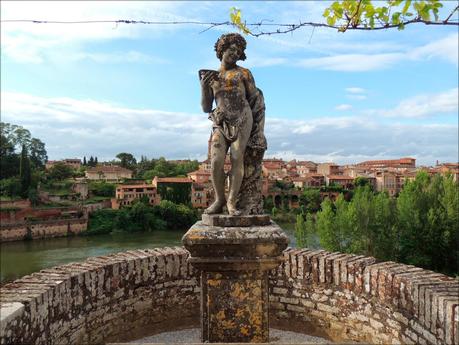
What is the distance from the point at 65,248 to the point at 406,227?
2944 cm

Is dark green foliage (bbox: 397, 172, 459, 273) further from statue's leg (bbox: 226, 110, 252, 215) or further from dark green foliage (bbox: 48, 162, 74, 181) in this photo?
dark green foliage (bbox: 48, 162, 74, 181)

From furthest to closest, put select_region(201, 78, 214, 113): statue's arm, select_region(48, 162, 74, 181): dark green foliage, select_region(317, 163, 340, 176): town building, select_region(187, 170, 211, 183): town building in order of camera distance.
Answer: select_region(317, 163, 340, 176): town building, select_region(48, 162, 74, 181): dark green foliage, select_region(187, 170, 211, 183): town building, select_region(201, 78, 214, 113): statue's arm

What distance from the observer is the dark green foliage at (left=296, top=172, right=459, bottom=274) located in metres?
19.8

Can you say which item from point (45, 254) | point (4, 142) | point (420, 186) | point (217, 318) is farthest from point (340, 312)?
point (4, 142)

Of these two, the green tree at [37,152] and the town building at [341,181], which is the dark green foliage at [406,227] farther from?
the green tree at [37,152]

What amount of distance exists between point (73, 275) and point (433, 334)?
3629mm

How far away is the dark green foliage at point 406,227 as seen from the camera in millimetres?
19844

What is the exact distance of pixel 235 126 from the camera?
3.74 m

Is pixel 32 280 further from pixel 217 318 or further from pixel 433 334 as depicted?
pixel 433 334

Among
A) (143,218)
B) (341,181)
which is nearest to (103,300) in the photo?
(143,218)

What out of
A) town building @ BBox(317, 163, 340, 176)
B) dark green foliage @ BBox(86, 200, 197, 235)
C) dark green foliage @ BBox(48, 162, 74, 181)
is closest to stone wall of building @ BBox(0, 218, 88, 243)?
dark green foliage @ BBox(86, 200, 197, 235)

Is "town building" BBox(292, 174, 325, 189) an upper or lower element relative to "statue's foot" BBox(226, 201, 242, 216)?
lower

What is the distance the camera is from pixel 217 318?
3.55 m

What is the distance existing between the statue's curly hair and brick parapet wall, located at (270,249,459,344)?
9.23ft
